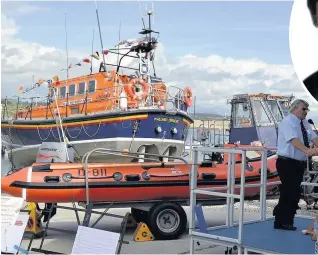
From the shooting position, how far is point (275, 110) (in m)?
13.1

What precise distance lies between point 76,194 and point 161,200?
1231 millimetres

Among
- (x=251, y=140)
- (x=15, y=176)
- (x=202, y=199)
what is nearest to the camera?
(x=15, y=176)

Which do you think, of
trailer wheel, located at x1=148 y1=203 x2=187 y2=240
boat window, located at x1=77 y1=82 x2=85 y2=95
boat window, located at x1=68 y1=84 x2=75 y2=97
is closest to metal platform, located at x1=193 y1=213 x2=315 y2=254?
trailer wheel, located at x1=148 y1=203 x2=187 y2=240

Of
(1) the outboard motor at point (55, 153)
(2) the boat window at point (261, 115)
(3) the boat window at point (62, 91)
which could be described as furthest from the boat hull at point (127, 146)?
(1) the outboard motor at point (55, 153)

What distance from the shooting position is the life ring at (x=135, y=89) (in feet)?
55.1

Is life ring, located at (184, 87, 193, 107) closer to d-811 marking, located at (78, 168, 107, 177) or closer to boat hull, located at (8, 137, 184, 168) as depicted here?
boat hull, located at (8, 137, 184, 168)

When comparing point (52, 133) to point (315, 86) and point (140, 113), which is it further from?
point (315, 86)

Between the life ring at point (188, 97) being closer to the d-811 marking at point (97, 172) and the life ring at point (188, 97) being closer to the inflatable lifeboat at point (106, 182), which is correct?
the inflatable lifeboat at point (106, 182)

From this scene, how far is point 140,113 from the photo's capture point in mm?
16250

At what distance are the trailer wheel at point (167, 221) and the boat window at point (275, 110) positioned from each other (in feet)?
20.1

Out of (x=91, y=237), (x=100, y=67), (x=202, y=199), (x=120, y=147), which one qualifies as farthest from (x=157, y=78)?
(x=91, y=237)

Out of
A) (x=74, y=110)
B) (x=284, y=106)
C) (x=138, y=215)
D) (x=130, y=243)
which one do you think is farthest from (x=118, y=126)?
(x=130, y=243)

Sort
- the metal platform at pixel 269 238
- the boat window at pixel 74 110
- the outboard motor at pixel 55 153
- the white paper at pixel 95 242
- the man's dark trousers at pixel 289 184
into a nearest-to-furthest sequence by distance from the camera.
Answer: the white paper at pixel 95 242 → the metal platform at pixel 269 238 → the man's dark trousers at pixel 289 184 → the outboard motor at pixel 55 153 → the boat window at pixel 74 110

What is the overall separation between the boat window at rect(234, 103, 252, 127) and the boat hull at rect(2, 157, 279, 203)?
5.22m
